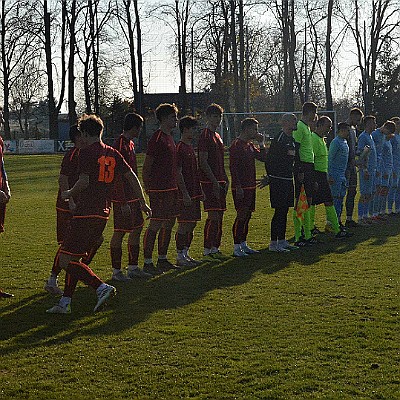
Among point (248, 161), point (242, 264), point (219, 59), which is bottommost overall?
point (242, 264)

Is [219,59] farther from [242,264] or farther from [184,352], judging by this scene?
[184,352]

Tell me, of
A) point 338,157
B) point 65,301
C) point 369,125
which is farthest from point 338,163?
point 65,301

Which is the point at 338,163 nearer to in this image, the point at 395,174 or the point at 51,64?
the point at 395,174

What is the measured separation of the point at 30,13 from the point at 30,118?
22.3 metres

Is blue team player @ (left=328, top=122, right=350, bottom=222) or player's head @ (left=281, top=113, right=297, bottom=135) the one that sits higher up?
player's head @ (left=281, top=113, right=297, bottom=135)

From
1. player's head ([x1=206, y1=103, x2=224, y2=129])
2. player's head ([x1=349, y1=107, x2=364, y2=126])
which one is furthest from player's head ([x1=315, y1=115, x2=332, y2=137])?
player's head ([x1=206, y1=103, x2=224, y2=129])

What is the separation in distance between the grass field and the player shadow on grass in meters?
0.01

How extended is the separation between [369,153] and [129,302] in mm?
7461

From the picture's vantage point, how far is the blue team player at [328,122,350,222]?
13.2 m

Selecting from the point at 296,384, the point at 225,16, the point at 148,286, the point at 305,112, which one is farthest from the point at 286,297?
the point at 225,16

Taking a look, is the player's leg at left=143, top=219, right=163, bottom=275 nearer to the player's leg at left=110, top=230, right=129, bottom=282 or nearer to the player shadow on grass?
the player shadow on grass

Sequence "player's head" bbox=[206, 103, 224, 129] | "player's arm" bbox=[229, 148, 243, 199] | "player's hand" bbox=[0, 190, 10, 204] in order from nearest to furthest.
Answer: "player's hand" bbox=[0, 190, 10, 204], "player's head" bbox=[206, 103, 224, 129], "player's arm" bbox=[229, 148, 243, 199]

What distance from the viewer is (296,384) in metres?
5.34

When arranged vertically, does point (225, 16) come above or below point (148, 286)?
above
